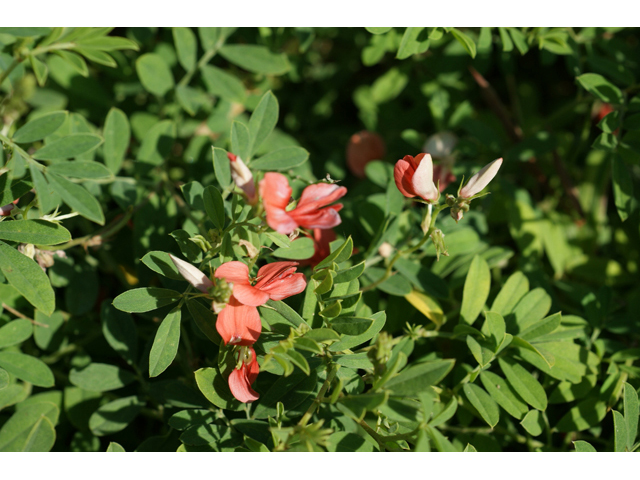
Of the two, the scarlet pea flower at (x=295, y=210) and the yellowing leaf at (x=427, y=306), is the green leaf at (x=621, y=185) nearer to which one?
the yellowing leaf at (x=427, y=306)

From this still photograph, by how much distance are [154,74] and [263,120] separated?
58 centimetres

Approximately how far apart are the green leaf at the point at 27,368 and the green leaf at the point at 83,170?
498 millimetres

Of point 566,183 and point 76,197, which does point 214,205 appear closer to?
point 76,197

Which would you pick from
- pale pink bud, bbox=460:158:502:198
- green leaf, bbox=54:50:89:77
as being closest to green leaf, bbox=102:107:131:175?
green leaf, bbox=54:50:89:77

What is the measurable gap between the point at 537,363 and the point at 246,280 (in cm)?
75

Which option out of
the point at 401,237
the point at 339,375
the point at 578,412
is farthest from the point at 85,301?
the point at 578,412

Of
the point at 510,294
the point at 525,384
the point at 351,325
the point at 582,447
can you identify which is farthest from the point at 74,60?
the point at 582,447

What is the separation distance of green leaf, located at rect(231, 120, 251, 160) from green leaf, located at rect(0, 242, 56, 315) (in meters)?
0.54

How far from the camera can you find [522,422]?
4.20 feet

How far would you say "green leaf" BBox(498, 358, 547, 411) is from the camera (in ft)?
4.23

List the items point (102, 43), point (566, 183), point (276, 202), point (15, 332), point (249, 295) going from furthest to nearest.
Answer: point (566, 183) → point (102, 43) → point (15, 332) → point (249, 295) → point (276, 202)

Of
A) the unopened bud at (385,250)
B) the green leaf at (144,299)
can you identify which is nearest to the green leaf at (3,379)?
the green leaf at (144,299)

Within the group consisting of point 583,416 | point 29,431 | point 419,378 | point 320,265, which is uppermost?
point 320,265

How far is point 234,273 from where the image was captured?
1062 mm
